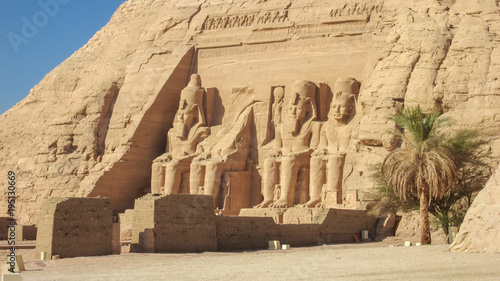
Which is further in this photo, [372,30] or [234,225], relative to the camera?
[372,30]

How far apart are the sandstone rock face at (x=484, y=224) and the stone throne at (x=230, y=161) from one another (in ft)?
43.3

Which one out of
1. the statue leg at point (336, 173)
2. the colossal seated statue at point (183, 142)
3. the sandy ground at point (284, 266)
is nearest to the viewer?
the sandy ground at point (284, 266)

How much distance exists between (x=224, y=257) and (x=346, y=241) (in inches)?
251

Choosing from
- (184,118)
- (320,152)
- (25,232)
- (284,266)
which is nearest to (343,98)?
(320,152)

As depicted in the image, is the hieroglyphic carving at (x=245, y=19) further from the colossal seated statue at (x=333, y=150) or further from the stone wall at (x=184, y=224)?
the stone wall at (x=184, y=224)

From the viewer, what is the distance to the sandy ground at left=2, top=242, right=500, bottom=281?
38.5ft

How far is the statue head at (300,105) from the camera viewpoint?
2623 centimetres

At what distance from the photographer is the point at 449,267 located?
11.9 m

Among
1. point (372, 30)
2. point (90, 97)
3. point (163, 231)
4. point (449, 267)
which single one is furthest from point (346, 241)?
point (90, 97)

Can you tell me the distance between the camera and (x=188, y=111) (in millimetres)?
28156

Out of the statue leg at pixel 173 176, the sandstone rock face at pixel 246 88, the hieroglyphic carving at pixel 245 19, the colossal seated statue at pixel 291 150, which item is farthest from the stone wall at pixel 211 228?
the hieroglyphic carving at pixel 245 19

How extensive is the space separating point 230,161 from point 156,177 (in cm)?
277

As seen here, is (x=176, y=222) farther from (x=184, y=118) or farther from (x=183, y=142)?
(x=184, y=118)

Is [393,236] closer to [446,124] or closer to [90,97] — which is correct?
[446,124]
